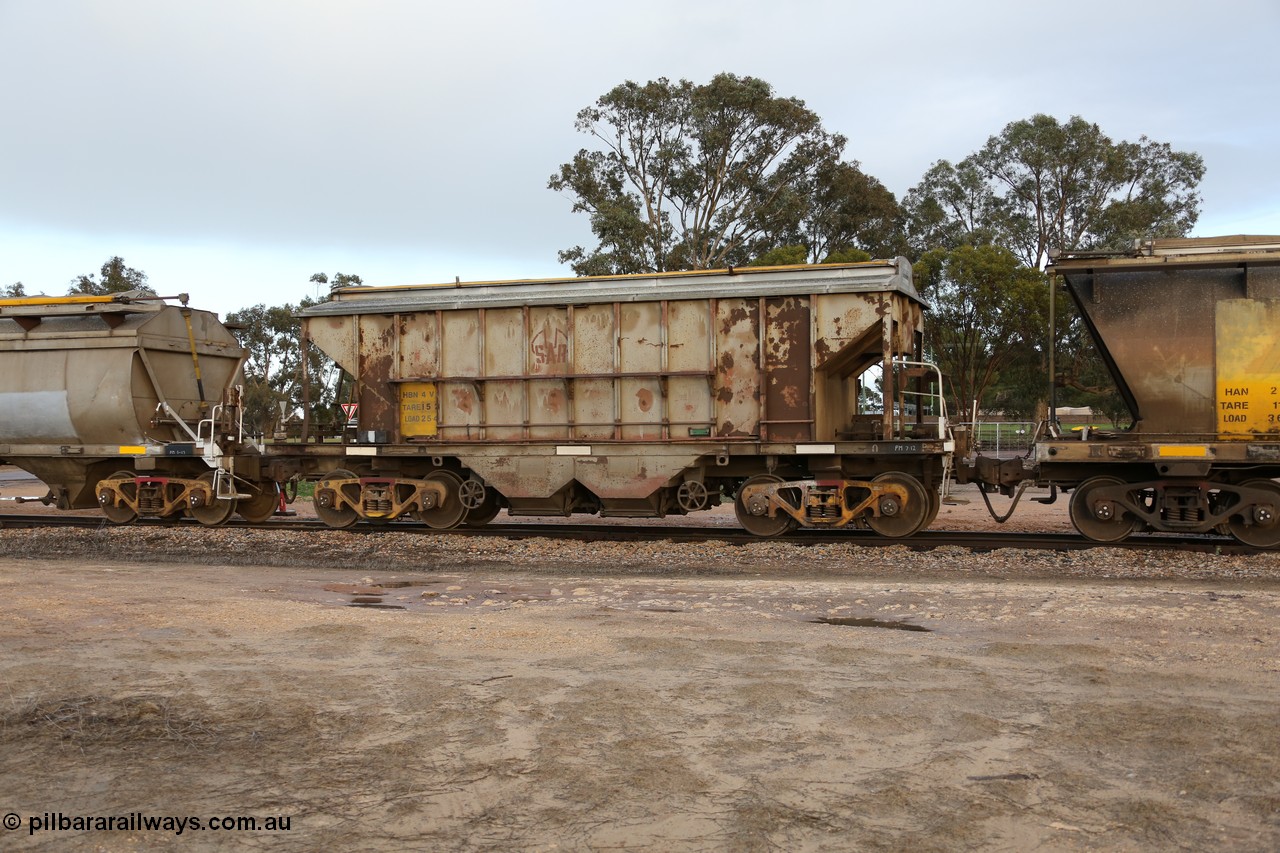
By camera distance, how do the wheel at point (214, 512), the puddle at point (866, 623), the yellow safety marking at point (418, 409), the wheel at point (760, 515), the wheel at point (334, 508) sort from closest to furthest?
the puddle at point (866, 623) → the wheel at point (760, 515) → the yellow safety marking at point (418, 409) → the wheel at point (334, 508) → the wheel at point (214, 512)

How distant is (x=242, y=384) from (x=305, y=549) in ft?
17.3

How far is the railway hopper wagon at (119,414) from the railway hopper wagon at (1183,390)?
12.0 m

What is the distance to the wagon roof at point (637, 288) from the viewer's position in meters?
13.1

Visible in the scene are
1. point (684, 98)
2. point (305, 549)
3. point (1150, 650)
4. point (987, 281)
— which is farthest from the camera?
point (684, 98)

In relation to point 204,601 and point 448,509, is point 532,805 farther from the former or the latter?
point 448,509

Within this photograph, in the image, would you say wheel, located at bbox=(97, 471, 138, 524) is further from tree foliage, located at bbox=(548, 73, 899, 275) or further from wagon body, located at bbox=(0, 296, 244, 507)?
tree foliage, located at bbox=(548, 73, 899, 275)

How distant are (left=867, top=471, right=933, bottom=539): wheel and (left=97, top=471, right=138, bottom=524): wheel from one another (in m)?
11.5

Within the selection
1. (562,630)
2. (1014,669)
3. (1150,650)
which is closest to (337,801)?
(562,630)

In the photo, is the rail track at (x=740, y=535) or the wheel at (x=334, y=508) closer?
the rail track at (x=740, y=535)

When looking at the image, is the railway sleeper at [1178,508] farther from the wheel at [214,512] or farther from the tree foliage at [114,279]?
the tree foliage at [114,279]

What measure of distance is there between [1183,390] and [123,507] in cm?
1535

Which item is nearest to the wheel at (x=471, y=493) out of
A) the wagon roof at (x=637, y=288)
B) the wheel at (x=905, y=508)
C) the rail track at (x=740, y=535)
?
the rail track at (x=740, y=535)

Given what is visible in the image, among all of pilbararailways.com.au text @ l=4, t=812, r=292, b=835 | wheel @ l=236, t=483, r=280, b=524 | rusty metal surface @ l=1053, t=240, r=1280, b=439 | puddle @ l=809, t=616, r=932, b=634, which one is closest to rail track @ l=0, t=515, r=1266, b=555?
wheel @ l=236, t=483, r=280, b=524

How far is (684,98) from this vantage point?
37125 mm
